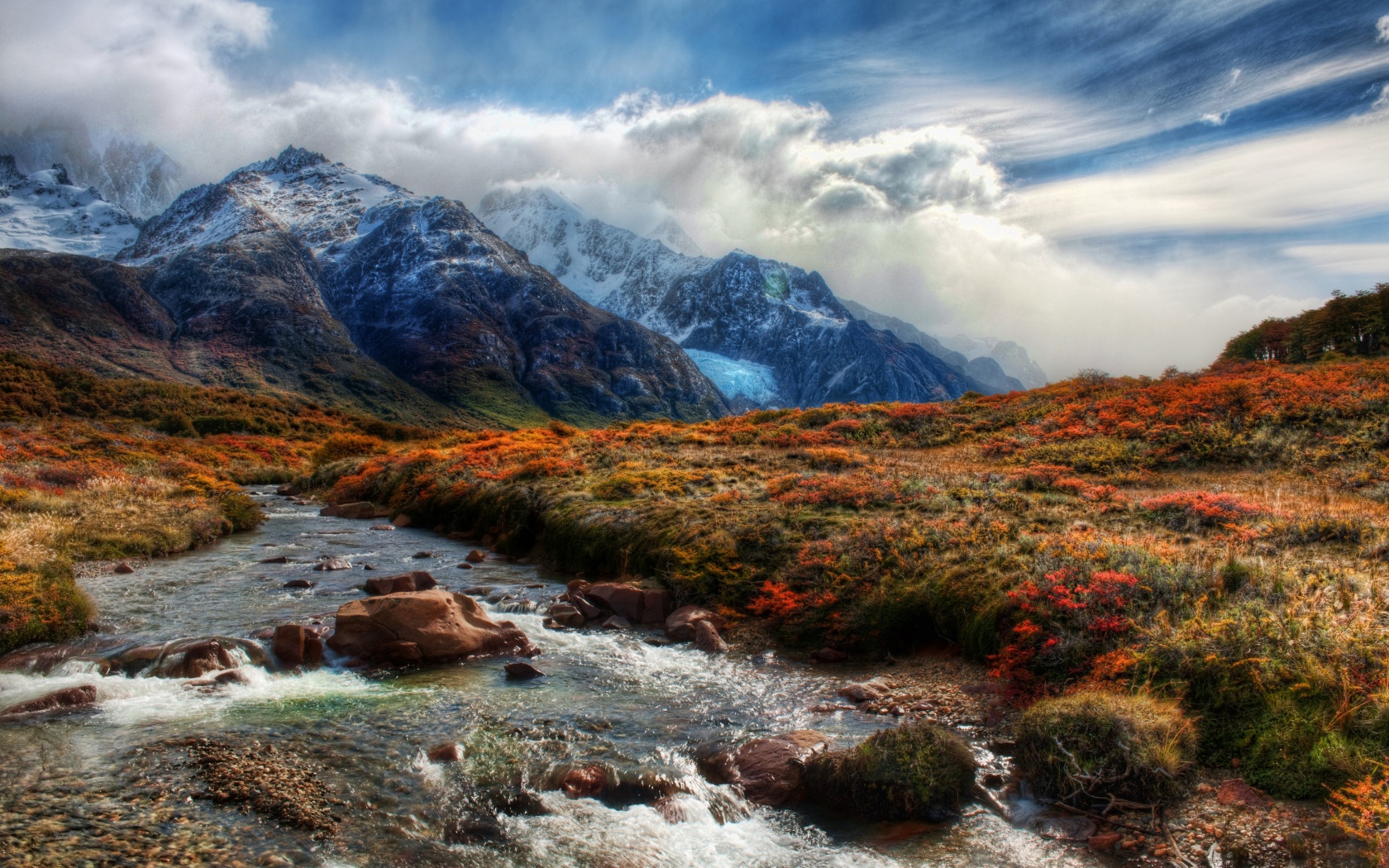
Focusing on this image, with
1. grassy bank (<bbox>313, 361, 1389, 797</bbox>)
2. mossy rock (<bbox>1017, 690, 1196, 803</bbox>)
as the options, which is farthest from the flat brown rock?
mossy rock (<bbox>1017, 690, 1196, 803</bbox>)

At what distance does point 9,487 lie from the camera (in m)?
25.4

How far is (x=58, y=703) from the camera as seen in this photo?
1059 centimetres

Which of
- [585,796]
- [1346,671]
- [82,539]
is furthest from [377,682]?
[82,539]

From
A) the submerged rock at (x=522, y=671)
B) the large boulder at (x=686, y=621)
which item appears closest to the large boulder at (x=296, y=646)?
the submerged rock at (x=522, y=671)

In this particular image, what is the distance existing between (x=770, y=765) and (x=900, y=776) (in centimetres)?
170

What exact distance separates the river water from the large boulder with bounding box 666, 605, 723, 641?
1.70ft

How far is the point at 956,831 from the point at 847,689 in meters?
3.84

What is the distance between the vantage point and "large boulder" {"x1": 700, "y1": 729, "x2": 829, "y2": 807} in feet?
29.1

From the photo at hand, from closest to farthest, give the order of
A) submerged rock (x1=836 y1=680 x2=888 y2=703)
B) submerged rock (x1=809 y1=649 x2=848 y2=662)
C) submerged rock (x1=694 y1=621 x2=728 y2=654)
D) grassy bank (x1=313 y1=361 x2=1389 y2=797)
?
1. grassy bank (x1=313 y1=361 x2=1389 y2=797)
2. submerged rock (x1=836 y1=680 x2=888 y2=703)
3. submerged rock (x1=809 y1=649 x2=848 y2=662)
4. submerged rock (x1=694 y1=621 x2=728 y2=654)

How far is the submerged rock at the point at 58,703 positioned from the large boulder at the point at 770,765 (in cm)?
975

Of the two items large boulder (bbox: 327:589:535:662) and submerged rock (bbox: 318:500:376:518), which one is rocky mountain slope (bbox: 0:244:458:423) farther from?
large boulder (bbox: 327:589:535:662)

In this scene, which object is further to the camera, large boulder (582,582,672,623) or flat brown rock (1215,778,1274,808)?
large boulder (582,582,672,623)

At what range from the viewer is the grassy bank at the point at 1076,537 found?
928 cm

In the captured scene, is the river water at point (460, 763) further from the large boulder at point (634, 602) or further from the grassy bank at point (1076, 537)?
the grassy bank at point (1076, 537)
